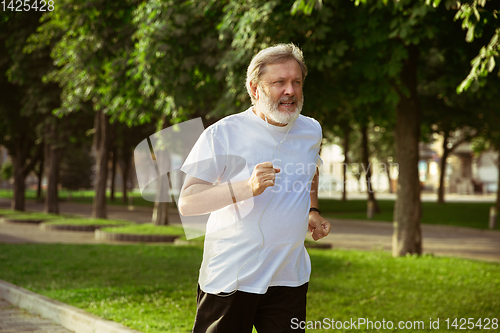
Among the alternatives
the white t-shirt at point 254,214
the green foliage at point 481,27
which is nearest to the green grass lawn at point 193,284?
the green foliage at point 481,27

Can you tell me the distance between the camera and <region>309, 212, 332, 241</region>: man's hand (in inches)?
113

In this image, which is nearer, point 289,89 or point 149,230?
point 289,89

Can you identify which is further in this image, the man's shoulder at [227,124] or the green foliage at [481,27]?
the green foliage at [481,27]

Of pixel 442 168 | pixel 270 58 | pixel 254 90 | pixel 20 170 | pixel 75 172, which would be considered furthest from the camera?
pixel 75 172

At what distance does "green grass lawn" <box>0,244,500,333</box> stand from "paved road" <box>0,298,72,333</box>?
41cm

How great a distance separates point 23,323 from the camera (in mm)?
6004

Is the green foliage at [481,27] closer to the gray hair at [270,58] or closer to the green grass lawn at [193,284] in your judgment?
the green grass lawn at [193,284]

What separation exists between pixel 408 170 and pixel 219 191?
883 cm

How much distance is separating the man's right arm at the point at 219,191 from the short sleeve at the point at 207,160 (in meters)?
0.03

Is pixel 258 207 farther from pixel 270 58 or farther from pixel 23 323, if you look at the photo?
pixel 23 323

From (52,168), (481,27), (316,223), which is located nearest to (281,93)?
(316,223)

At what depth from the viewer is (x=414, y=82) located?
1081cm

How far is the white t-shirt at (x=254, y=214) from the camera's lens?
2.53 m

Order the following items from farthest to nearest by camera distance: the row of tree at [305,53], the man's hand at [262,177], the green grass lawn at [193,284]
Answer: the row of tree at [305,53] < the green grass lawn at [193,284] < the man's hand at [262,177]
